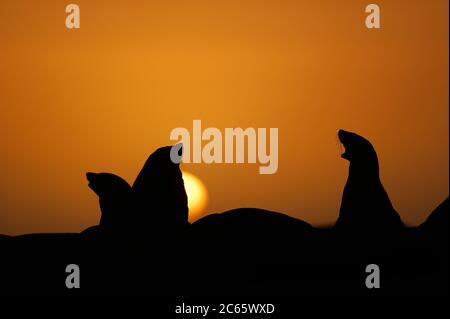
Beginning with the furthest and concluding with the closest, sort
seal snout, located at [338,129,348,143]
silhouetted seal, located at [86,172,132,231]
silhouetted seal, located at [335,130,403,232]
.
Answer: seal snout, located at [338,129,348,143]
silhouetted seal, located at [86,172,132,231]
silhouetted seal, located at [335,130,403,232]

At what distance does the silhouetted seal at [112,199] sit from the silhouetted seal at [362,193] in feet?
13.2

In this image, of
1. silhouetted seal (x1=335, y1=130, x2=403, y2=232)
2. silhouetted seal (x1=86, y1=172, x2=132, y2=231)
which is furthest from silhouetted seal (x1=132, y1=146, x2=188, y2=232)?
silhouetted seal (x1=335, y1=130, x2=403, y2=232)

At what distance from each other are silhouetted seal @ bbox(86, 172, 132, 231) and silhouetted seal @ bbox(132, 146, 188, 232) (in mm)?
263

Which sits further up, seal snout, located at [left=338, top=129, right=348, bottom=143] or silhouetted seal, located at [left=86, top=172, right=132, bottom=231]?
seal snout, located at [left=338, top=129, right=348, bottom=143]

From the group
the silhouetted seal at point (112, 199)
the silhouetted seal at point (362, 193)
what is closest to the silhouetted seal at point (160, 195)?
the silhouetted seal at point (112, 199)

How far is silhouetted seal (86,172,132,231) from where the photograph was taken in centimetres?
929

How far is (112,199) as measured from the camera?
32.6 feet

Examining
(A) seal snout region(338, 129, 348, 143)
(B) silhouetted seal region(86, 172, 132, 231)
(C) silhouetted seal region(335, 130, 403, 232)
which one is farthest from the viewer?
(A) seal snout region(338, 129, 348, 143)

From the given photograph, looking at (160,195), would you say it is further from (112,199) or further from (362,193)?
(362,193)

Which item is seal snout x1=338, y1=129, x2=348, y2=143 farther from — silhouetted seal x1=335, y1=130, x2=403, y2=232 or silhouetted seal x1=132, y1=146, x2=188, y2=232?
silhouetted seal x1=132, y1=146, x2=188, y2=232

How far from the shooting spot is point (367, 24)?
30.5ft

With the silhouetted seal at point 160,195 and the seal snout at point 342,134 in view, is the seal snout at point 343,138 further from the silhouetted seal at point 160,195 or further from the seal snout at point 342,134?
the silhouetted seal at point 160,195

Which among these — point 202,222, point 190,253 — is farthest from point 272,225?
point 190,253

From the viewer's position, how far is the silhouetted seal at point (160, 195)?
921 centimetres
